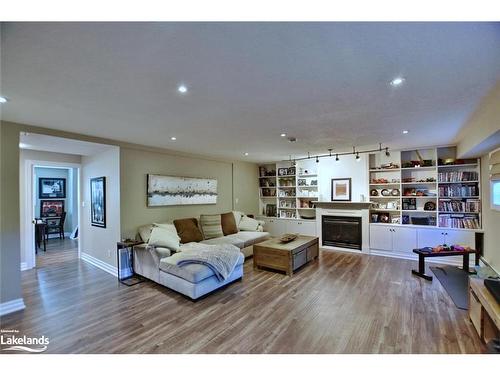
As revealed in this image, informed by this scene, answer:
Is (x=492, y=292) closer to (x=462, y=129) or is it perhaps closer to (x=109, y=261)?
(x=462, y=129)

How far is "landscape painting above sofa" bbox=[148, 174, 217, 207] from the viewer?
4617 millimetres

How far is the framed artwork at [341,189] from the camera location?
5840 millimetres

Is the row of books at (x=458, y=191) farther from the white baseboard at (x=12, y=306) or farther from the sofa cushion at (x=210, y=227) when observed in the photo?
the white baseboard at (x=12, y=306)

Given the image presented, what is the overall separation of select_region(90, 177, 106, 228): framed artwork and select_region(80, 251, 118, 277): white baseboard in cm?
71

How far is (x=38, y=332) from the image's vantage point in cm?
241

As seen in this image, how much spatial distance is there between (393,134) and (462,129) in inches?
37.0

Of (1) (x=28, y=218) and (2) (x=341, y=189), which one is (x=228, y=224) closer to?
(2) (x=341, y=189)

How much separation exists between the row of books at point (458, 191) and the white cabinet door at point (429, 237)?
30.3 inches

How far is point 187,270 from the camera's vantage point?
314 cm

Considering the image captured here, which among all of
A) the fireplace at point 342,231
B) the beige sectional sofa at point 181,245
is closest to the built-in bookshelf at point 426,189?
the fireplace at point 342,231

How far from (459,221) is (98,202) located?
716 centimetres

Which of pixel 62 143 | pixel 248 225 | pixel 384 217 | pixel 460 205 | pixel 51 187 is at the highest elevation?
pixel 62 143

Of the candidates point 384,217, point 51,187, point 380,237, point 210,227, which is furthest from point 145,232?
point 51,187
